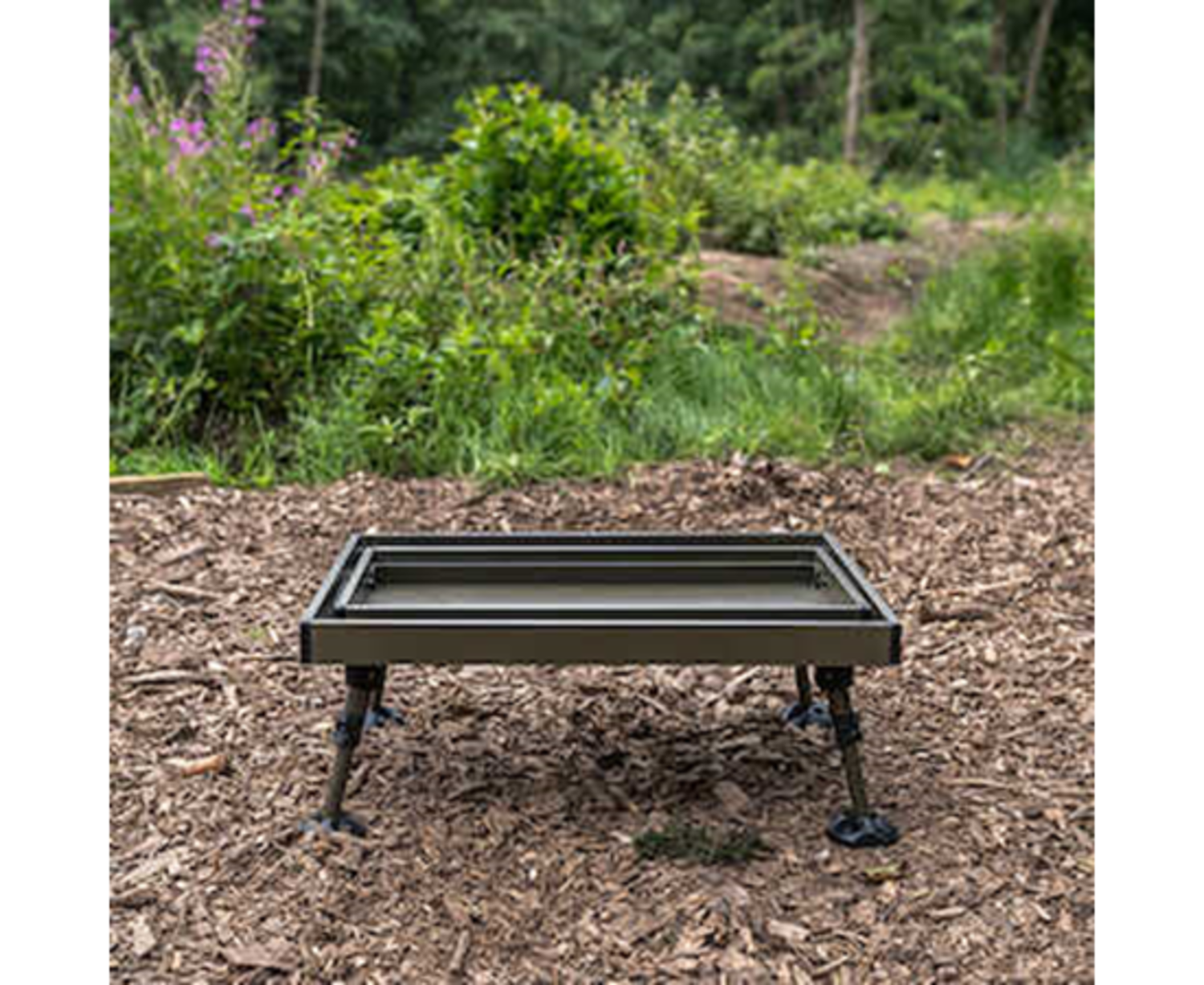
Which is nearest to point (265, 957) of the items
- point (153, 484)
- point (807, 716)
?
point (807, 716)

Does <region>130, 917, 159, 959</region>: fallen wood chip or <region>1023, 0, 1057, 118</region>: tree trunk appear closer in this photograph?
<region>130, 917, 159, 959</region>: fallen wood chip

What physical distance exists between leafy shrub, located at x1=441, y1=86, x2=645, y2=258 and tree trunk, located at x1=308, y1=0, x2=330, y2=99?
12.8 m

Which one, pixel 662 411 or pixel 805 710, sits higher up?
pixel 662 411

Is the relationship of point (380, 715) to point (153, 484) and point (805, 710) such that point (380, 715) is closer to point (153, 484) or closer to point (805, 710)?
point (805, 710)

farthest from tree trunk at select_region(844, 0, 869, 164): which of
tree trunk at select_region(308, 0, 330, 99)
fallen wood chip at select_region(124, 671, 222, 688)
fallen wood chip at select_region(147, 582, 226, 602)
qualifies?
fallen wood chip at select_region(124, 671, 222, 688)

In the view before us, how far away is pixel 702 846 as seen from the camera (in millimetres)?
2473

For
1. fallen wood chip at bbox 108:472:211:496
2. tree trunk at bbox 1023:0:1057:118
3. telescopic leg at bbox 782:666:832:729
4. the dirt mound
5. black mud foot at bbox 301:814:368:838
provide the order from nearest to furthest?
black mud foot at bbox 301:814:368:838
telescopic leg at bbox 782:666:832:729
fallen wood chip at bbox 108:472:211:496
the dirt mound
tree trunk at bbox 1023:0:1057:118

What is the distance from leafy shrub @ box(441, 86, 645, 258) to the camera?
5.61 metres

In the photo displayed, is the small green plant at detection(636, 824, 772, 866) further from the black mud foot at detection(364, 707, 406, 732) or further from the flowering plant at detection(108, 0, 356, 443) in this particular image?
the flowering plant at detection(108, 0, 356, 443)

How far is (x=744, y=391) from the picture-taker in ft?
16.9

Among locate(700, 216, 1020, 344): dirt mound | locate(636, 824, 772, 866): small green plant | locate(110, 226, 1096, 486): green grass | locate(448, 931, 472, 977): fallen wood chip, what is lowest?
locate(448, 931, 472, 977): fallen wood chip

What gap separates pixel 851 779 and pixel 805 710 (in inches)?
20.4

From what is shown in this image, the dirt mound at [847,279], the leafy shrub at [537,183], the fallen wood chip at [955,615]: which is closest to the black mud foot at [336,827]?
the fallen wood chip at [955,615]
